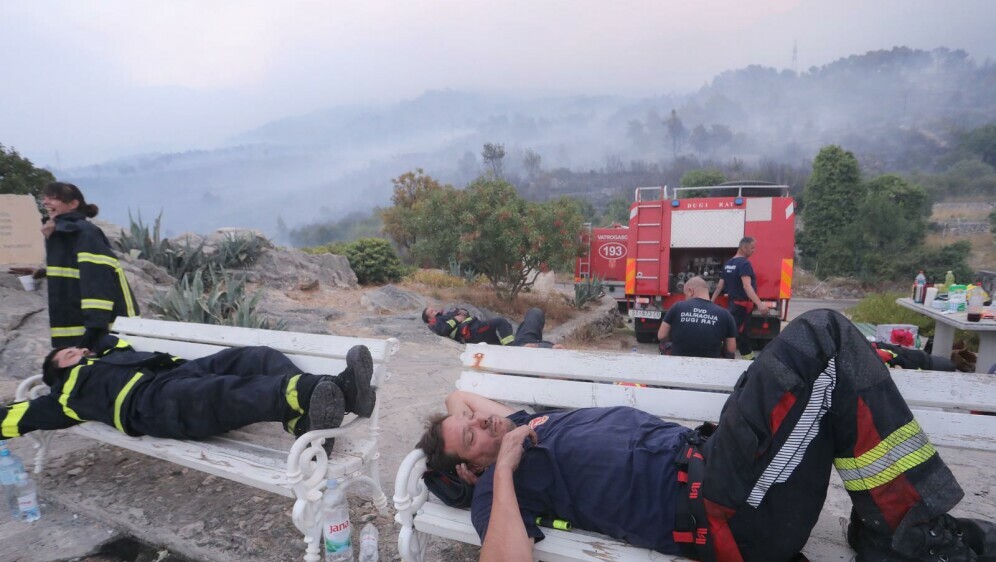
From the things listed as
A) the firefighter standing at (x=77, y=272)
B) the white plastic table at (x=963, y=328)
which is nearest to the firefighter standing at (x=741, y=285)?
the white plastic table at (x=963, y=328)

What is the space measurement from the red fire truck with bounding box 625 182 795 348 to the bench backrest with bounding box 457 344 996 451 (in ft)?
19.9

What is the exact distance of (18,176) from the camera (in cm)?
980

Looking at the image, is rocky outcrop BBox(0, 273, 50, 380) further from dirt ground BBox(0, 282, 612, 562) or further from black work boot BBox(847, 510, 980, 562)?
black work boot BBox(847, 510, 980, 562)

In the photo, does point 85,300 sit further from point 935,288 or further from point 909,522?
point 935,288

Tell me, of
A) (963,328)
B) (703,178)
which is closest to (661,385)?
(963,328)

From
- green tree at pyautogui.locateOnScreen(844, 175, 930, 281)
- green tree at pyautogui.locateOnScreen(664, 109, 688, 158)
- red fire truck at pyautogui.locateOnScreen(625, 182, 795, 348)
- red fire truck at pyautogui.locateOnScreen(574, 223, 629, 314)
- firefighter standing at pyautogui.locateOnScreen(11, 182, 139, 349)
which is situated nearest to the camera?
firefighter standing at pyautogui.locateOnScreen(11, 182, 139, 349)

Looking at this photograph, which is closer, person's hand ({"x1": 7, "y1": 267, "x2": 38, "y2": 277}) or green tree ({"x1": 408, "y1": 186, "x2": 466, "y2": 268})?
person's hand ({"x1": 7, "y1": 267, "x2": 38, "y2": 277})

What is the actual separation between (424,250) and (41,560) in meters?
8.95

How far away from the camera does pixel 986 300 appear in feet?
17.2

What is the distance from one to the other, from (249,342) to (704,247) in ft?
24.8

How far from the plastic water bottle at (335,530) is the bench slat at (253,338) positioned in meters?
0.64

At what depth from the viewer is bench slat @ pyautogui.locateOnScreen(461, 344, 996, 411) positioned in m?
1.73

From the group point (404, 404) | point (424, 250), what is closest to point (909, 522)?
point (404, 404)

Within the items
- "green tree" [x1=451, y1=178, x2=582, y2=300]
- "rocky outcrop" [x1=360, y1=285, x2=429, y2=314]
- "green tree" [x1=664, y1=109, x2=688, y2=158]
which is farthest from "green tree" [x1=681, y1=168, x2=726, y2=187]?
"green tree" [x1=664, y1=109, x2=688, y2=158]
